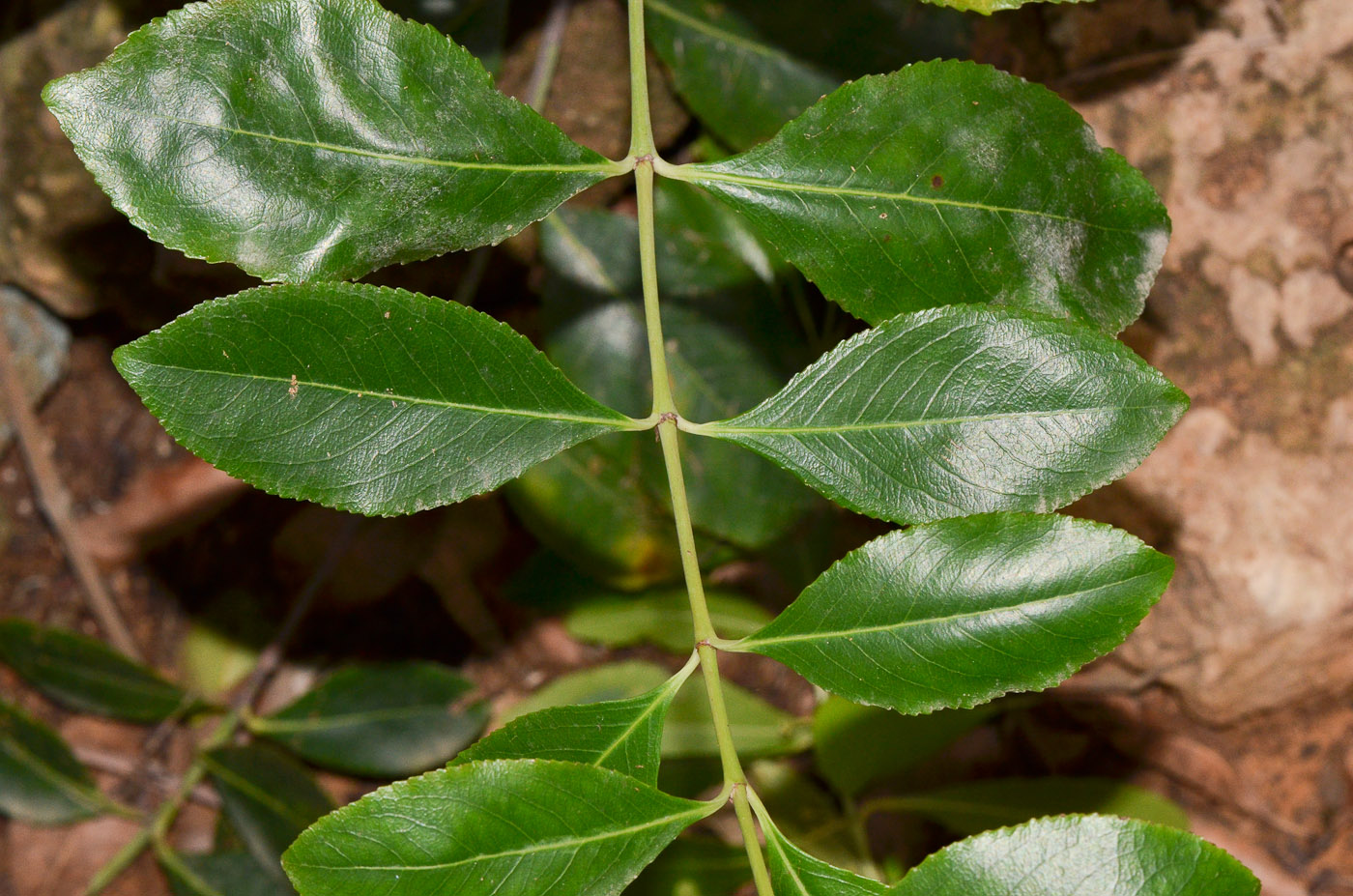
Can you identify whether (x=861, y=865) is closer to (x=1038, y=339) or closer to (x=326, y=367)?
(x=1038, y=339)

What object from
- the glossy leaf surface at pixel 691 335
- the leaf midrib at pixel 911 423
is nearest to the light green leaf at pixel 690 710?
the glossy leaf surface at pixel 691 335

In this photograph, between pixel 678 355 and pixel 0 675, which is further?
pixel 0 675

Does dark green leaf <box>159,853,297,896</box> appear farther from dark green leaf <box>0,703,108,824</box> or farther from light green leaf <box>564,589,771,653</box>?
light green leaf <box>564,589,771,653</box>

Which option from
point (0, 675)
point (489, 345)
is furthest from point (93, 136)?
point (0, 675)

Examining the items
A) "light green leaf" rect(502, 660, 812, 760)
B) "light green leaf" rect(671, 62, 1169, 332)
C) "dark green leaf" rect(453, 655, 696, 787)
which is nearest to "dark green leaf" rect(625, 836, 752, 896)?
→ "light green leaf" rect(502, 660, 812, 760)

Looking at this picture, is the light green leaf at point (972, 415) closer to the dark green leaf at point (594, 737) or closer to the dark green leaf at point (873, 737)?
the dark green leaf at point (594, 737)

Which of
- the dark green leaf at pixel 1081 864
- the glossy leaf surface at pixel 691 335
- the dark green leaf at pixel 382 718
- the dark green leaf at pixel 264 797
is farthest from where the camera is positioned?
the dark green leaf at pixel 382 718

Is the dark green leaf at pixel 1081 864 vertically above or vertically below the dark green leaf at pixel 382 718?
below

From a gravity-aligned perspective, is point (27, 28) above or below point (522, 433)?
above
